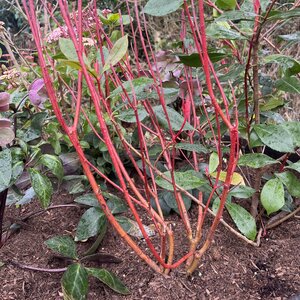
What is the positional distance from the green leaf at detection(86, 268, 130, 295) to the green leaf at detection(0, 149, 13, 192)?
0.84 ft

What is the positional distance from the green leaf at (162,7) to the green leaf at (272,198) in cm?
47

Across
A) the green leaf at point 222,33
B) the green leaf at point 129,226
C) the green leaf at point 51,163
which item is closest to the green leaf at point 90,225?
the green leaf at point 129,226

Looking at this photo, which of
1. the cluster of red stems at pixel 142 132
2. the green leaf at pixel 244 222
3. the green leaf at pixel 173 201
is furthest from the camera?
the green leaf at pixel 173 201

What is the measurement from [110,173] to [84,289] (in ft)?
1.55

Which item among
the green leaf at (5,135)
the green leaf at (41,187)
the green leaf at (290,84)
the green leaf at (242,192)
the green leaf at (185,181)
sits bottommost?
the green leaf at (242,192)

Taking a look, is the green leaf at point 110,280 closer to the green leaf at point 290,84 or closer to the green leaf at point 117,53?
the green leaf at point 117,53

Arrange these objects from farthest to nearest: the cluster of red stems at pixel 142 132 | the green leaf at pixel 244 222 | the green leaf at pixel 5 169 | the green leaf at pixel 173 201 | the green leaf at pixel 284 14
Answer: the green leaf at pixel 173 201 < the green leaf at pixel 244 222 < the green leaf at pixel 5 169 < the green leaf at pixel 284 14 < the cluster of red stems at pixel 142 132

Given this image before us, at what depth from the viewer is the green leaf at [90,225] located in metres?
0.94

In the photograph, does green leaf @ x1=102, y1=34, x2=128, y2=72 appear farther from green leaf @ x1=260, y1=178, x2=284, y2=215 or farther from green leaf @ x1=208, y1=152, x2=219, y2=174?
green leaf @ x1=260, y1=178, x2=284, y2=215

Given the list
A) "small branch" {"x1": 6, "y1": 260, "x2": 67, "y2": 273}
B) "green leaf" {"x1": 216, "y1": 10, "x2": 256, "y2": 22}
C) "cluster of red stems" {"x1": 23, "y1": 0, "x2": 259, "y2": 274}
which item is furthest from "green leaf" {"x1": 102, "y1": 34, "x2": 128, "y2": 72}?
"small branch" {"x1": 6, "y1": 260, "x2": 67, "y2": 273}

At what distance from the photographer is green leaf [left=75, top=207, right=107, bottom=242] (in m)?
0.94

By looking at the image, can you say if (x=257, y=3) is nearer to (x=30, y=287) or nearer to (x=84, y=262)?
(x=84, y=262)

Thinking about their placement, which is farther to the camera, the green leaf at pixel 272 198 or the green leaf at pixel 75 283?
the green leaf at pixel 272 198

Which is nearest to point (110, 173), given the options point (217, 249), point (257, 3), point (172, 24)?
point (217, 249)
